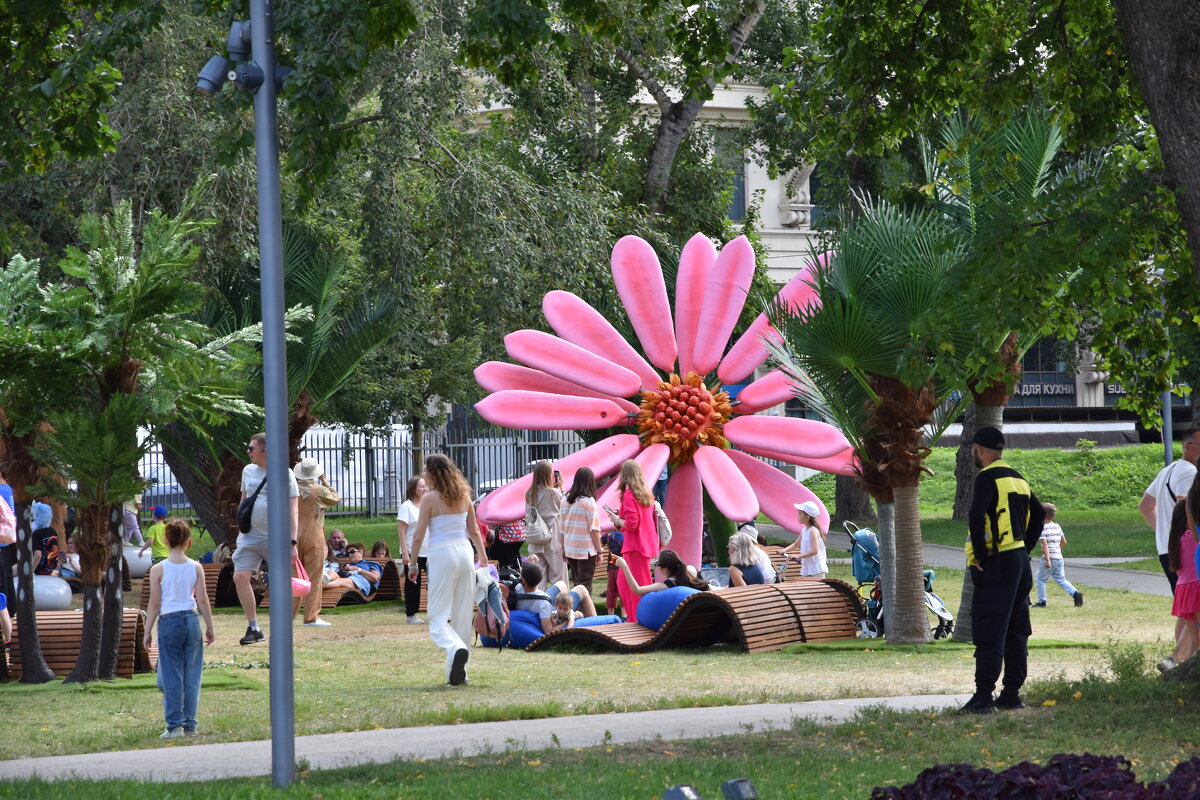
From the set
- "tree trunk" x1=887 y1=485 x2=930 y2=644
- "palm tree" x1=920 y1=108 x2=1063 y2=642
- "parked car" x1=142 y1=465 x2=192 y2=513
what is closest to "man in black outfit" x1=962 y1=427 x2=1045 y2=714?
"palm tree" x1=920 y1=108 x2=1063 y2=642

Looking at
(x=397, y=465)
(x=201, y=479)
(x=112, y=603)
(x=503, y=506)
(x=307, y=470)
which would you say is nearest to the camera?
(x=112, y=603)

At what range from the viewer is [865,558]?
44.9 ft

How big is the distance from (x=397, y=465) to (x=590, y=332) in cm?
1660

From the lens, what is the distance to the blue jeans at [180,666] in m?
7.96

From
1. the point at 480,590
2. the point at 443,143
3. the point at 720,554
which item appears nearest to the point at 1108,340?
the point at 480,590

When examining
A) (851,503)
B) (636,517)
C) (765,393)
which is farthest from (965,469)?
(636,517)

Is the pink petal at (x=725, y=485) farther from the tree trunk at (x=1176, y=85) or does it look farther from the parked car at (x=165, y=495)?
the parked car at (x=165, y=495)

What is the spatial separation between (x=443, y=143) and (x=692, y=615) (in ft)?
27.3

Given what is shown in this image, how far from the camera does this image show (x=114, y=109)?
15.6 m

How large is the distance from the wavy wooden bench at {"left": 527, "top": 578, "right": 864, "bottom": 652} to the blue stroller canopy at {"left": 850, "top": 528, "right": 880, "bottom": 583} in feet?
3.69

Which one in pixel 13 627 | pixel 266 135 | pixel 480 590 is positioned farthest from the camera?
pixel 13 627

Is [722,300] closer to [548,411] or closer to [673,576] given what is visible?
[548,411]

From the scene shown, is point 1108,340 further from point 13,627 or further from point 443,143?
point 443,143

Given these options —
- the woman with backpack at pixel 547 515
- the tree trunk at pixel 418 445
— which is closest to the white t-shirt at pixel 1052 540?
the woman with backpack at pixel 547 515
